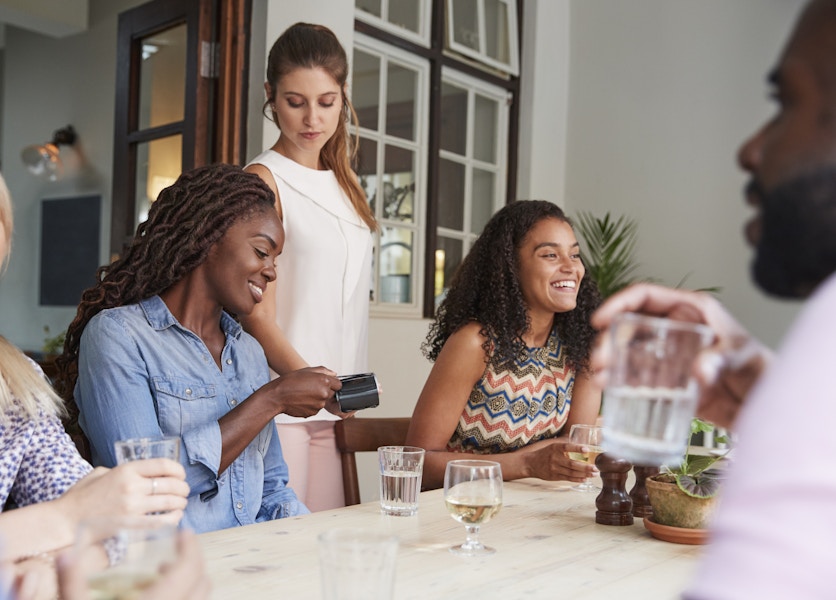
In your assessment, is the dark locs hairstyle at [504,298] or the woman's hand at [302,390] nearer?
the woman's hand at [302,390]

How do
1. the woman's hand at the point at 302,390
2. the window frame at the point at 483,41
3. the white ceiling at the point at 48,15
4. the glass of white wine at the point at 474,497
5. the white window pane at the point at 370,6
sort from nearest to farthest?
the glass of white wine at the point at 474,497, the woman's hand at the point at 302,390, the white window pane at the point at 370,6, the window frame at the point at 483,41, the white ceiling at the point at 48,15

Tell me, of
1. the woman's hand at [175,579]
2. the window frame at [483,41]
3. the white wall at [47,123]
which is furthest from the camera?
the white wall at [47,123]

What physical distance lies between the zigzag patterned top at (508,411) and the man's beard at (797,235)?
5.58 ft

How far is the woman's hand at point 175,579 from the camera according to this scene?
60cm

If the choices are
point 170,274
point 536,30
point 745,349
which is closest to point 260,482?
point 170,274

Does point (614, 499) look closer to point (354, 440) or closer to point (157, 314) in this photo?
point (354, 440)

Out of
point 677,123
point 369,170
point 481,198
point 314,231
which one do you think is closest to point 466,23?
point 481,198

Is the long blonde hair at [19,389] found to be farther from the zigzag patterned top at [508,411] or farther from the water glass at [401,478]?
the zigzag patterned top at [508,411]

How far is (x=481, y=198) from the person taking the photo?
5.02m

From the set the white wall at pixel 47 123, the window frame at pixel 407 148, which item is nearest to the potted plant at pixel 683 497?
the window frame at pixel 407 148

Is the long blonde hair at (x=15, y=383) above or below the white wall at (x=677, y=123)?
below

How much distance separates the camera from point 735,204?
451 centimetres

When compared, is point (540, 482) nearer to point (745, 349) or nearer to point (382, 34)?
point (745, 349)

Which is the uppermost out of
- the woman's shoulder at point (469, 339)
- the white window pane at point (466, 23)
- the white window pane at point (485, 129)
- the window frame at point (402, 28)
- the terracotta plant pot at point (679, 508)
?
the white window pane at point (466, 23)
